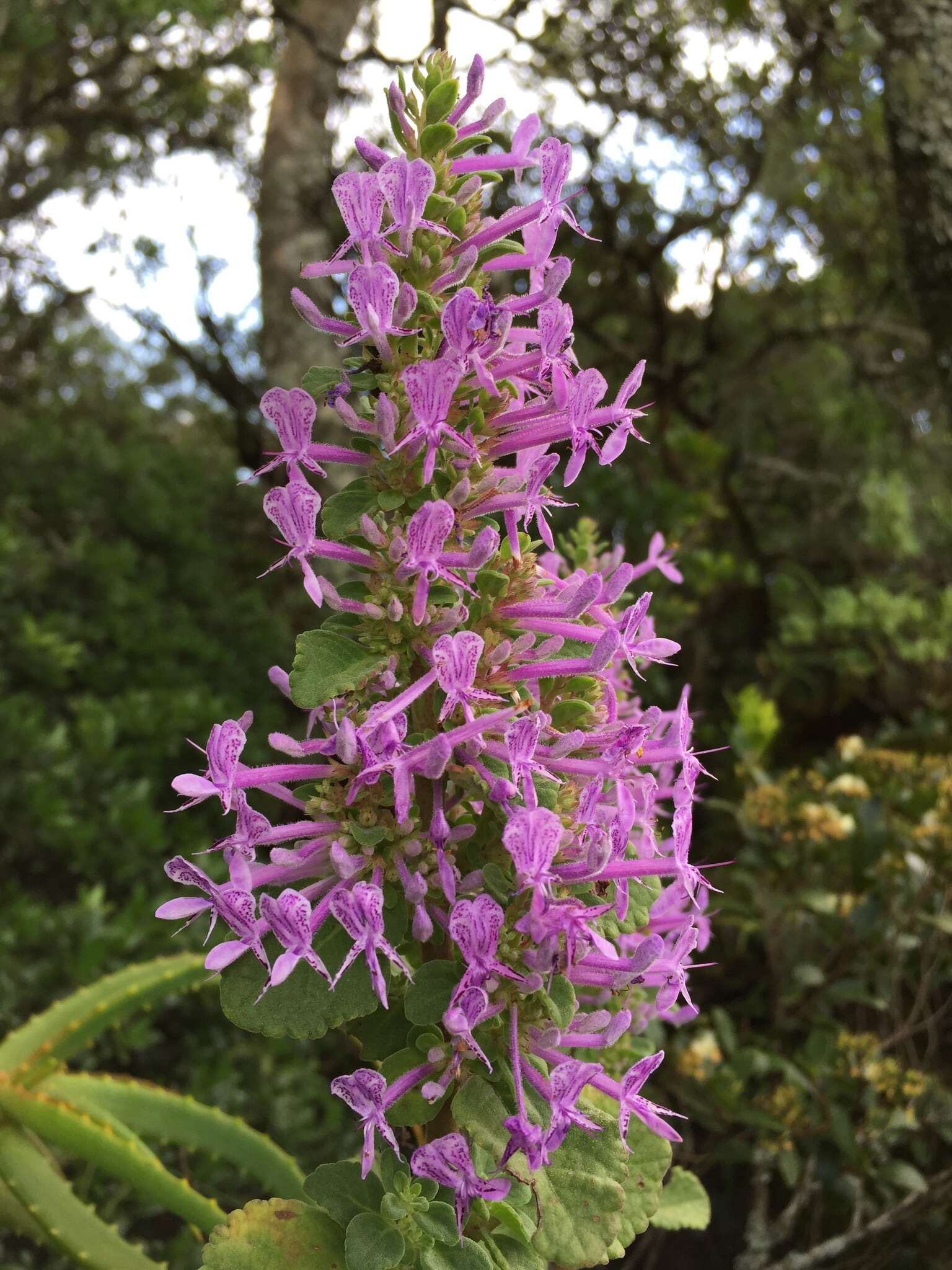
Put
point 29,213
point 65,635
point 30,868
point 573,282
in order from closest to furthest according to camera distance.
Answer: point 30,868 → point 65,635 → point 573,282 → point 29,213

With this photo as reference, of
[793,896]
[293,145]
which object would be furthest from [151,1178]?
[293,145]

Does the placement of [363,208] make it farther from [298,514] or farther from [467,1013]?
[467,1013]

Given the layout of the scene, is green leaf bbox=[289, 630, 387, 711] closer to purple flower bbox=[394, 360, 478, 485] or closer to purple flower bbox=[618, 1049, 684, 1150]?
purple flower bbox=[394, 360, 478, 485]

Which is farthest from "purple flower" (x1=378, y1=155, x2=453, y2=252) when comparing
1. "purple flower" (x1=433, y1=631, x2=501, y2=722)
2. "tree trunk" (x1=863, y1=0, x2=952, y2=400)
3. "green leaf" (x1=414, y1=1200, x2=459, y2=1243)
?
"tree trunk" (x1=863, y1=0, x2=952, y2=400)

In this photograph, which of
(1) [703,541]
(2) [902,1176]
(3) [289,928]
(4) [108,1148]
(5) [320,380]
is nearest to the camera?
(3) [289,928]

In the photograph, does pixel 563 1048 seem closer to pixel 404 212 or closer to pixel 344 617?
pixel 344 617

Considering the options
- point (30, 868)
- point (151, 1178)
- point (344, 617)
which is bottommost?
point (30, 868)

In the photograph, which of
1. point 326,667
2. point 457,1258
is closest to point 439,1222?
point 457,1258
